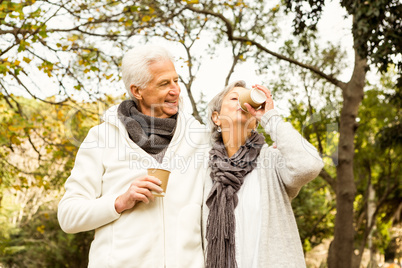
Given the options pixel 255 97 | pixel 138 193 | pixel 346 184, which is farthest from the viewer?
pixel 346 184

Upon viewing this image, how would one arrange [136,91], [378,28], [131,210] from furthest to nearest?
1. [378,28]
2. [136,91]
3. [131,210]

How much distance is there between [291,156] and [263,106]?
398 millimetres

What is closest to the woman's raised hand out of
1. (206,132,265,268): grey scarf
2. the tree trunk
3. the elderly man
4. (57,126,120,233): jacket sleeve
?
(206,132,265,268): grey scarf

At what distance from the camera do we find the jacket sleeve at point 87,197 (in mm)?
2152

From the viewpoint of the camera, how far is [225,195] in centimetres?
225

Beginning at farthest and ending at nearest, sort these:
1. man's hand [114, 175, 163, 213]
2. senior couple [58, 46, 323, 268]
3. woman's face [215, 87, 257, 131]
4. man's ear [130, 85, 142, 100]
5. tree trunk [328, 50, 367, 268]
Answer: tree trunk [328, 50, 367, 268] → man's ear [130, 85, 142, 100] → woman's face [215, 87, 257, 131] → senior couple [58, 46, 323, 268] → man's hand [114, 175, 163, 213]

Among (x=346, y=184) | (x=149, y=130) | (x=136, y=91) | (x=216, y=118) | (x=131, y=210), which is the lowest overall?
(x=131, y=210)

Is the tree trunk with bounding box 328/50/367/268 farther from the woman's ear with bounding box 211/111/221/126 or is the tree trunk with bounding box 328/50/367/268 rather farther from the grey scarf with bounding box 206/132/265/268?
the grey scarf with bounding box 206/132/265/268

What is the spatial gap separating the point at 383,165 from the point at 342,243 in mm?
6509

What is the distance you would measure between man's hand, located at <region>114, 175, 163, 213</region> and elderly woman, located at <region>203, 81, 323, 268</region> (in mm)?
392

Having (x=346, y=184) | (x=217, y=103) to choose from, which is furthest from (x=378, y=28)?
(x=346, y=184)

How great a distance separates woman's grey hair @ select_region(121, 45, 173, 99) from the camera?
248 centimetres

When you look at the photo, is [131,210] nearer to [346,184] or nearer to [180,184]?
[180,184]

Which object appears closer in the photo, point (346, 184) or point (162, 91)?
point (162, 91)
